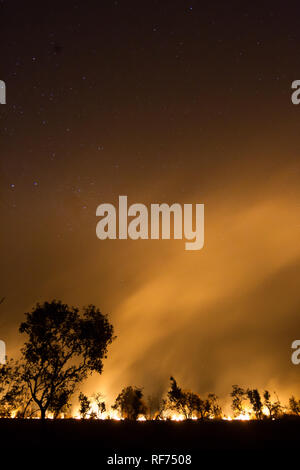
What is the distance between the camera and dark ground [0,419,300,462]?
1544 centimetres

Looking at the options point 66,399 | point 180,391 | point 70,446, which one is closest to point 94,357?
point 66,399

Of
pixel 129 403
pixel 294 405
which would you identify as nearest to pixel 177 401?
pixel 129 403

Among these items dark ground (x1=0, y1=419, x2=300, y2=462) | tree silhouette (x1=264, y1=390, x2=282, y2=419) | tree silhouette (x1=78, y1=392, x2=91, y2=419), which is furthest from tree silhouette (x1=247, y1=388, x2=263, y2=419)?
dark ground (x1=0, y1=419, x2=300, y2=462)

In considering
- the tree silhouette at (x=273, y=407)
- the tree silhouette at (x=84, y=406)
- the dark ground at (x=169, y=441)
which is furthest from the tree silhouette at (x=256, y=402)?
the dark ground at (x=169, y=441)

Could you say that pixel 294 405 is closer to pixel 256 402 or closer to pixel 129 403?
pixel 256 402

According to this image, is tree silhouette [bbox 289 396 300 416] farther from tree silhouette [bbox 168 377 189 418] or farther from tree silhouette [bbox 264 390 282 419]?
tree silhouette [bbox 168 377 189 418]

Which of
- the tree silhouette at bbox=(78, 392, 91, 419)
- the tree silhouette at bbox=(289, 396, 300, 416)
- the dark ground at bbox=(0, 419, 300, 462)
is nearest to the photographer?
the dark ground at bbox=(0, 419, 300, 462)

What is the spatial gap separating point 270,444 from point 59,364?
25269mm

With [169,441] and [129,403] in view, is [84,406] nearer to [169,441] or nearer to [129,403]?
[129,403]

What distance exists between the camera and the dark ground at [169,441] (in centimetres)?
1544

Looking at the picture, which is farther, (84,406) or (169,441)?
(84,406)

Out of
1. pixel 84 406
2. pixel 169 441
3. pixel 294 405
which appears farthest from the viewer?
pixel 294 405

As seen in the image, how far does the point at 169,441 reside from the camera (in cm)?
1825

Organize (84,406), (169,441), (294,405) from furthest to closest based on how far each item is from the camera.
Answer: (294,405), (84,406), (169,441)
